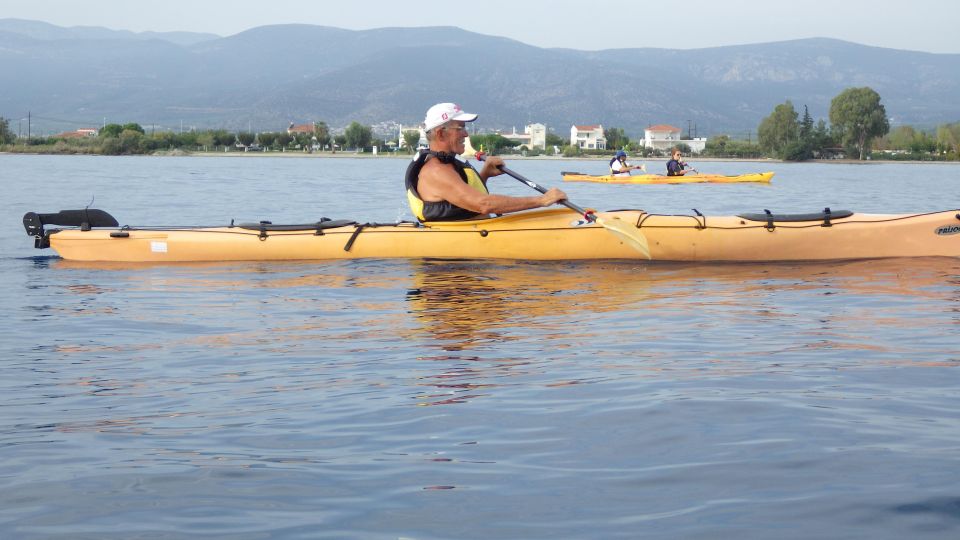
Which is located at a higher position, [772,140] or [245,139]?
[772,140]

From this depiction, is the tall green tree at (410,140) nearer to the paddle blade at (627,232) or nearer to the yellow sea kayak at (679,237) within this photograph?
the yellow sea kayak at (679,237)

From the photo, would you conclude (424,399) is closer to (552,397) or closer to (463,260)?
(552,397)

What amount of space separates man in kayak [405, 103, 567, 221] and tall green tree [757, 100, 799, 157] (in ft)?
441

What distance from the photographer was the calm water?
408cm

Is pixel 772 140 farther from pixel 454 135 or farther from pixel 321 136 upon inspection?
pixel 454 135

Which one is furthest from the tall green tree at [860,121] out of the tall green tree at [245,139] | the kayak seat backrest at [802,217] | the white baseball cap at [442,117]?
the white baseball cap at [442,117]

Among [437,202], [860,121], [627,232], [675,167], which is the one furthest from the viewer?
[860,121]

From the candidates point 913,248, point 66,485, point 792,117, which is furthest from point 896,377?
point 792,117

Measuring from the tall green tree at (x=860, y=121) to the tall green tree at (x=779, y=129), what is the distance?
526cm

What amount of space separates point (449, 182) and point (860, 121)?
13757 cm

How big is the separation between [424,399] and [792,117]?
14546 cm

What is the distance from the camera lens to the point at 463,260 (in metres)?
11.6

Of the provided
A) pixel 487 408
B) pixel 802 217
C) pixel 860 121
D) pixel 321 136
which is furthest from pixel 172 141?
pixel 487 408

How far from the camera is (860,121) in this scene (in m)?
139
